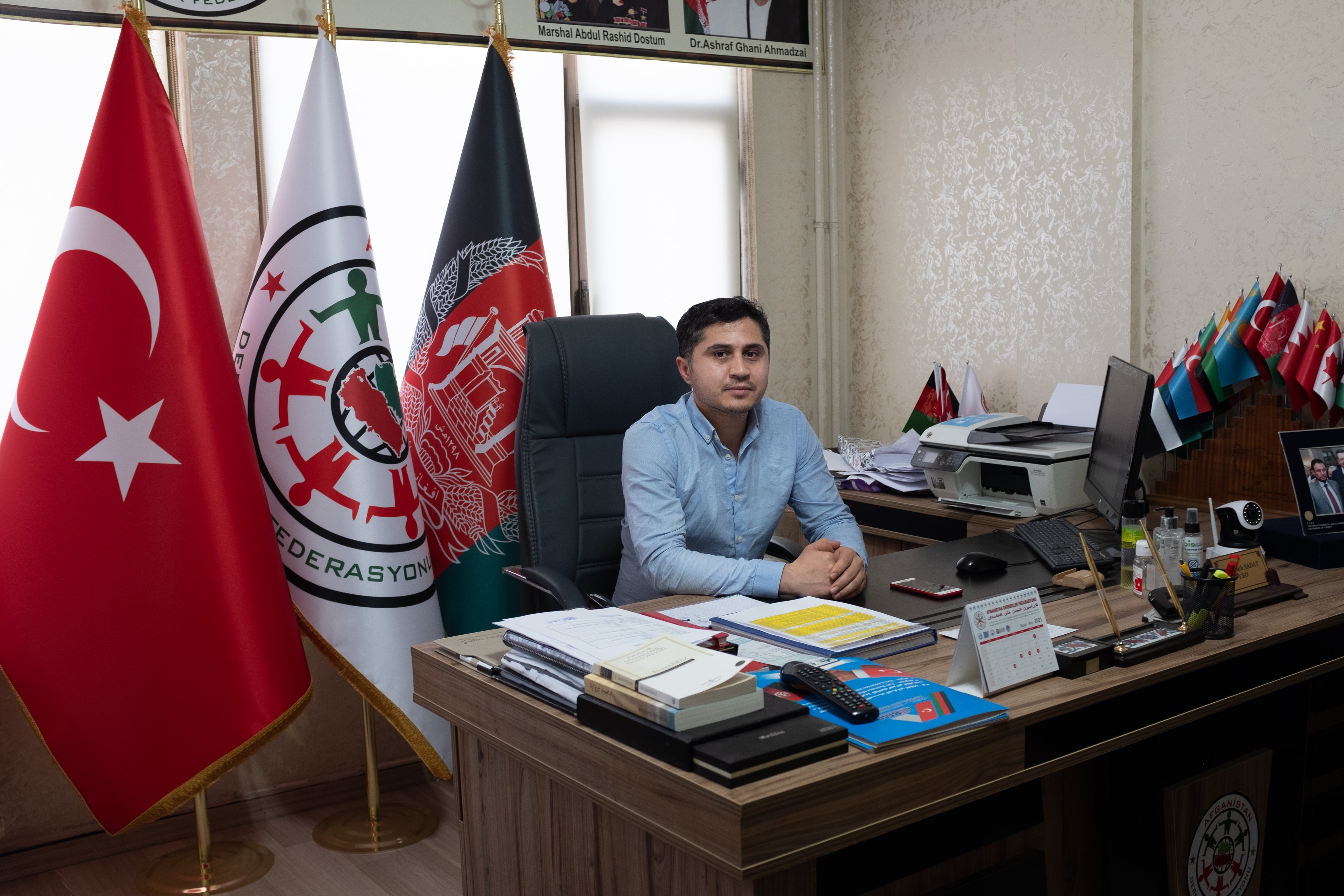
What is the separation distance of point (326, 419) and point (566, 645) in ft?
4.19

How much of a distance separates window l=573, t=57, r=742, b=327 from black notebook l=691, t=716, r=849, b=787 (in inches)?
92.4

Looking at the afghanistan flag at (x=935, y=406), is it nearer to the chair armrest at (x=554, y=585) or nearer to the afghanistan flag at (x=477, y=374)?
the afghanistan flag at (x=477, y=374)

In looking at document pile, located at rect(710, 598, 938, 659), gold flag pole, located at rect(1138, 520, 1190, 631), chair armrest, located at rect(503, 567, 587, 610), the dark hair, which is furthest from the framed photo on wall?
chair armrest, located at rect(503, 567, 587, 610)

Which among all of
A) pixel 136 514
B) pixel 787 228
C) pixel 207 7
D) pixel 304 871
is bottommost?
pixel 304 871

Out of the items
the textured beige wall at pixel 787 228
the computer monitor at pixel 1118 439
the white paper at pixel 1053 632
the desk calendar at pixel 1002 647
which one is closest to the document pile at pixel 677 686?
the desk calendar at pixel 1002 647

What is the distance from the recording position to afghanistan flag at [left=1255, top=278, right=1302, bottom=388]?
234cm

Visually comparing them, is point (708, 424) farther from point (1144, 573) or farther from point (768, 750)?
point (768, 750)

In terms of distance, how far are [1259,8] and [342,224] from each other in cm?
227

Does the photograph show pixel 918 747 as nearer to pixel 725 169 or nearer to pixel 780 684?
pixel 780 684

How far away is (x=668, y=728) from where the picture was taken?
113 cm

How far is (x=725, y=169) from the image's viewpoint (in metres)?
3.58

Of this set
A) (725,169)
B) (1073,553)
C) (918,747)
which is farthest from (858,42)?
(918,747)

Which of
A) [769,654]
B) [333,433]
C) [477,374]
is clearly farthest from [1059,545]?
[333,433]

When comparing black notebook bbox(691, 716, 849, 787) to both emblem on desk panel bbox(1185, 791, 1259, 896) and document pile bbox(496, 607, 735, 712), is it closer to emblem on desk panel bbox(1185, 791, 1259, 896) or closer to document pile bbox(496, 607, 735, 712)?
document pile bbox(496, 607, 735, 712)
